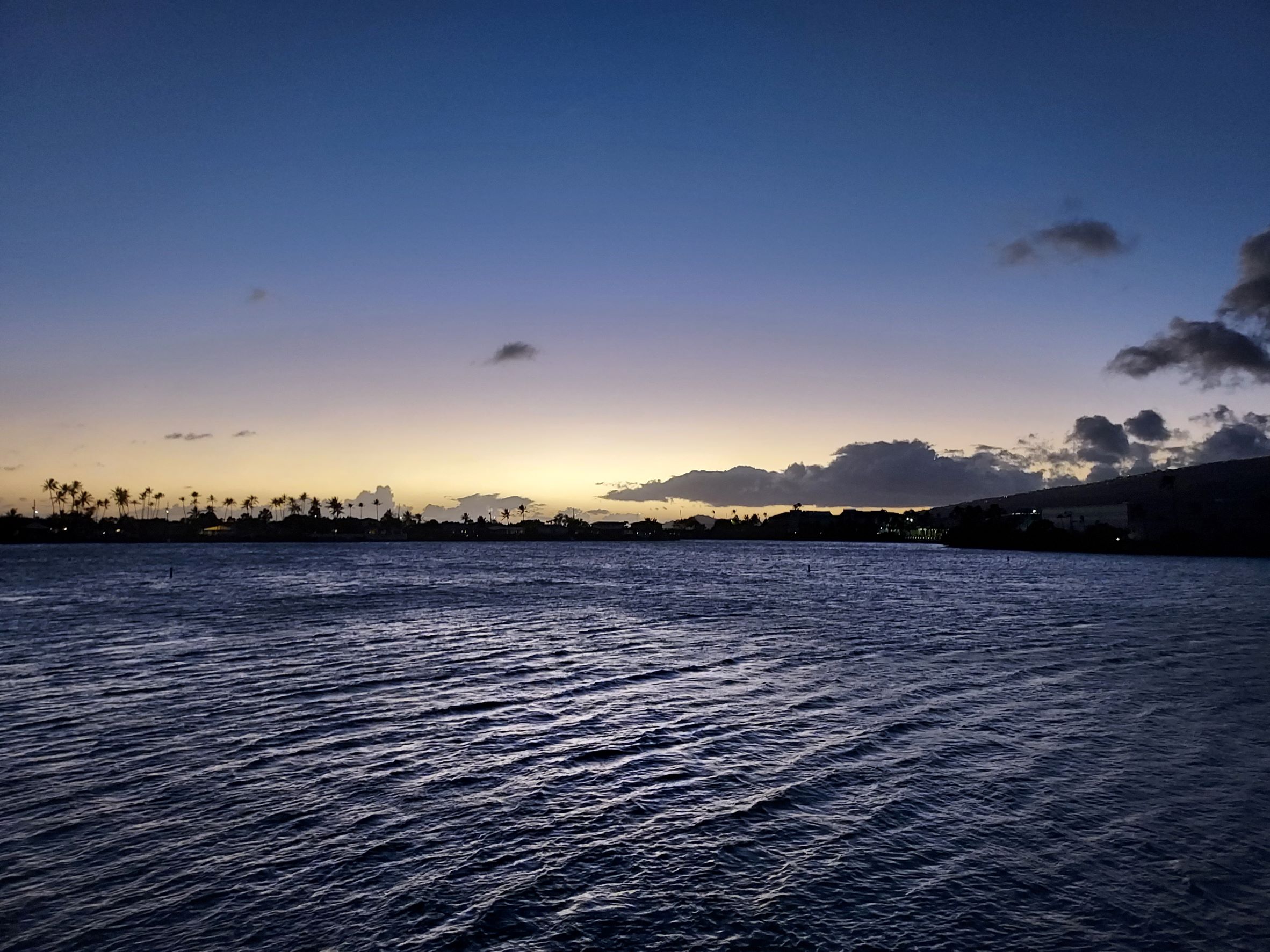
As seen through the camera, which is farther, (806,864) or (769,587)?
(769,587)

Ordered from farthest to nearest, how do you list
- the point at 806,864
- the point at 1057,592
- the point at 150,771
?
the point at 1057,592 < the point at 150,771 < the point at 806,864

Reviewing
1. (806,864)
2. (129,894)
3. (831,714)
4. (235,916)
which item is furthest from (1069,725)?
(129,894)

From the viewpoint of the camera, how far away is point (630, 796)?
2012 cm

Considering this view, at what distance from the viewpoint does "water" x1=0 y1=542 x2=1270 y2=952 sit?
13703 mm

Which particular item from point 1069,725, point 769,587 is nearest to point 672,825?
point 1069,725

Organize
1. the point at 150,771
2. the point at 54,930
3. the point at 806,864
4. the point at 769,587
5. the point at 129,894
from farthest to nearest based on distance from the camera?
the point at 769,587, the point at 150,771, the point at 806,864, the point at 129,894, the point at 54,930

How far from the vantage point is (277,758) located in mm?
23297

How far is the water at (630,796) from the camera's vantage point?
13.7 meters

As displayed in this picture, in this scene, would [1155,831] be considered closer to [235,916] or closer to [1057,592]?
[235,916]

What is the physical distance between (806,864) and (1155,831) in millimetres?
9102

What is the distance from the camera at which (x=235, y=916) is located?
13609 mm

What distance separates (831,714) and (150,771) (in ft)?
78.0

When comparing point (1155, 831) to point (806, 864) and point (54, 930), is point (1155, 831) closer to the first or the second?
point (806, 864)

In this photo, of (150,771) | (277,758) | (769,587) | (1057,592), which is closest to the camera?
(150,771)
